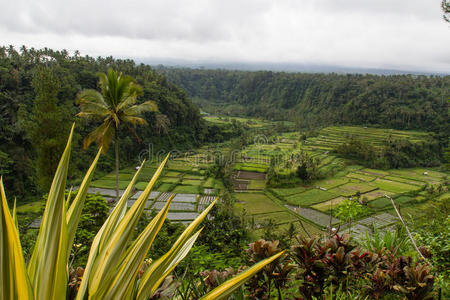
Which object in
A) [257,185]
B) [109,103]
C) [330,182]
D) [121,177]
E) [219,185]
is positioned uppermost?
[109,103]

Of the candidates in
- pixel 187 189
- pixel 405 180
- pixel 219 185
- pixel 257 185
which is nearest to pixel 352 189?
pixel 405 180

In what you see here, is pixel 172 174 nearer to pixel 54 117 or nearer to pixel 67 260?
pixel 54 117

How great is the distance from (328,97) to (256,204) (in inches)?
2024

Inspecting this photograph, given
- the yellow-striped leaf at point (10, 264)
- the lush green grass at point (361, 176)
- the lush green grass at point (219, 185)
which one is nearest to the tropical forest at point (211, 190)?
the yellow-striped leaf at point (10, 264)

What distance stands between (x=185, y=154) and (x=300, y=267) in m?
33.4

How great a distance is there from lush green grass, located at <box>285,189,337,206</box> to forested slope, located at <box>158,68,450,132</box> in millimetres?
28528

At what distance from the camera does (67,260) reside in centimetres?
103

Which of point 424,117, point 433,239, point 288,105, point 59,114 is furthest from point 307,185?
point 288,105

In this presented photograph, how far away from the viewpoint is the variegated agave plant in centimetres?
77

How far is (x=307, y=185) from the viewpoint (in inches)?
1084

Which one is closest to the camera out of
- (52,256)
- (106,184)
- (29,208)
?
(52,256)

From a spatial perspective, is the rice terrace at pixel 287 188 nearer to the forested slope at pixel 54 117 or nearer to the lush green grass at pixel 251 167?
the lush green grass at pixel 251 167

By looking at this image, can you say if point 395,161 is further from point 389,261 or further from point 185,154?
point 389,261

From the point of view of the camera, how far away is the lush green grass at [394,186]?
85.2 ft
